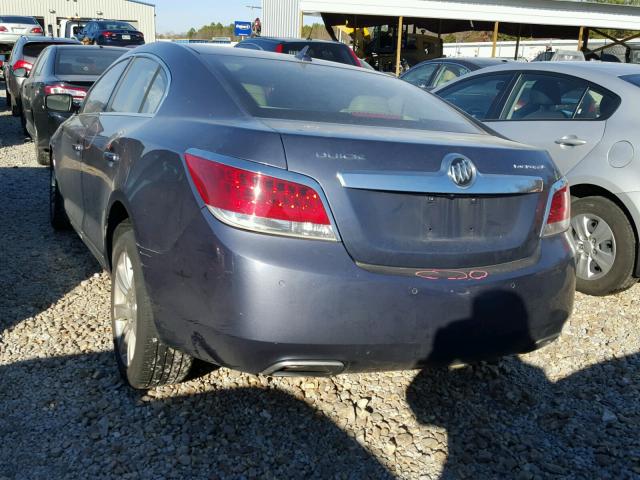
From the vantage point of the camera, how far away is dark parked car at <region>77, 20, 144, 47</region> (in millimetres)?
25516

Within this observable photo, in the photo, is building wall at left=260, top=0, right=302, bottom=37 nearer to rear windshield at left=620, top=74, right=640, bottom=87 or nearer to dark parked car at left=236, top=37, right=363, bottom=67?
dark parked car at left=236, top=37, right=363, bottom=67

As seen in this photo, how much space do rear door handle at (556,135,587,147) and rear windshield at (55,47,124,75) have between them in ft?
18.7

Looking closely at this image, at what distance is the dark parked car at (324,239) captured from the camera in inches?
90.0

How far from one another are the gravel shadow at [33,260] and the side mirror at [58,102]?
1072 mm

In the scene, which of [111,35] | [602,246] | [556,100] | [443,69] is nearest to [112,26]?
[111,35]

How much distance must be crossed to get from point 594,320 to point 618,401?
3.58 ft

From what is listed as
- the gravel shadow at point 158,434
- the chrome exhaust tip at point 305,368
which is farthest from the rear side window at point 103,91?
the chrome exhaust tip at point 305,368

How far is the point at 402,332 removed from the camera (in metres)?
2.39

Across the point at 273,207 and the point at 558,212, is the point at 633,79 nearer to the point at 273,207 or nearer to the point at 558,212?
the point at 558,212

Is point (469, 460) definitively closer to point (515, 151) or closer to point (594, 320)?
point (515, 151)

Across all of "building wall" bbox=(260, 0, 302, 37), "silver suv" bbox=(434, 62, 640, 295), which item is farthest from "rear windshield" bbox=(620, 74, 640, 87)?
"building wall" bbox=(260, 0, 302, 37)

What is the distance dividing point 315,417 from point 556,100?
343 cm

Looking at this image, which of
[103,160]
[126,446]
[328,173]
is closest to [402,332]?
[328,173]

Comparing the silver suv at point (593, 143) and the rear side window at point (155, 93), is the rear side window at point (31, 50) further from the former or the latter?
the rear side window at point (155, 93)
